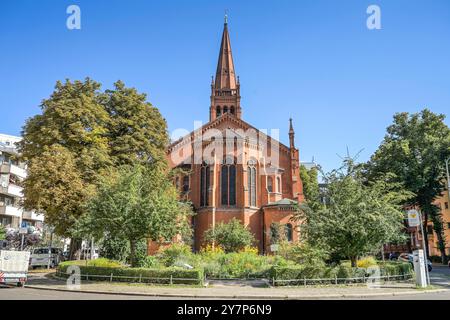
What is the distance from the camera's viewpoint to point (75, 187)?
27.5 metres

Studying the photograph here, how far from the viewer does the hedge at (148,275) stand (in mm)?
20484

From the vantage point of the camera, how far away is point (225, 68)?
63.6 metres

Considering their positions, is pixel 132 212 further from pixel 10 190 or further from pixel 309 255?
pixel 10 190

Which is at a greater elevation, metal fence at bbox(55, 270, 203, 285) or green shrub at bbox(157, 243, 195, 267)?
green shrub at bbox(157, 243, 195, 267)

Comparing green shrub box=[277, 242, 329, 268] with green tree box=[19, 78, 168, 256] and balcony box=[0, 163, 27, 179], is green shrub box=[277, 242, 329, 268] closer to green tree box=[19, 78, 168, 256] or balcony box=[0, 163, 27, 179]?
green tree box=[19, 78, 168, 256]

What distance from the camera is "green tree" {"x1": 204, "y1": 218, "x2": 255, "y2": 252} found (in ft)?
126

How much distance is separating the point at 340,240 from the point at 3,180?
43424 millimetres

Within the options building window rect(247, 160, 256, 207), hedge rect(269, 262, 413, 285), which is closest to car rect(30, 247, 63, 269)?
building window rect(247, 160, 256, 207)

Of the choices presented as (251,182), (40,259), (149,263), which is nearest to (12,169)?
(40,259)

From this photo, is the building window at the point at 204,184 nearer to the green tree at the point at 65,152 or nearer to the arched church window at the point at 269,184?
the arched church window at the point at 269,184

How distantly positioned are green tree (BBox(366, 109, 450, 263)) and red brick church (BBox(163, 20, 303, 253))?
38.4 ft

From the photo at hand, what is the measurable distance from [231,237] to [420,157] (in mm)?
24135

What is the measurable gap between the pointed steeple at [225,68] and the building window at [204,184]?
2047cm
